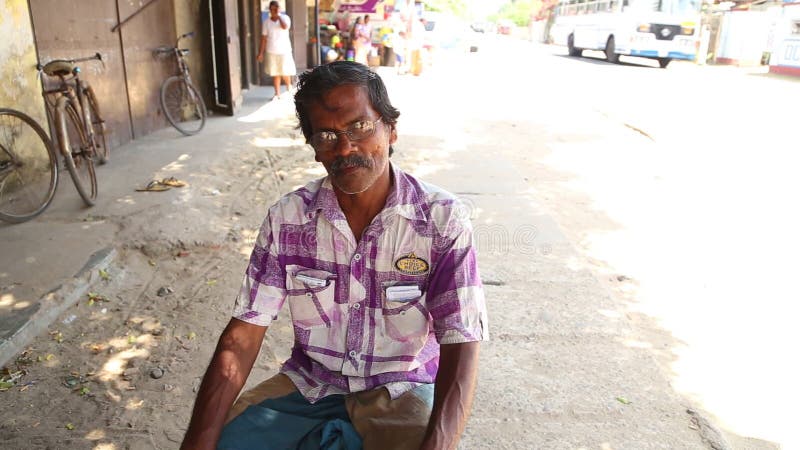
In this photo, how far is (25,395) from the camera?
8.81 ft

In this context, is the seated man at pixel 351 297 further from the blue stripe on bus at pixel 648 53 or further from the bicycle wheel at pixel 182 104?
the blue stripe on bus at pixel 648 53

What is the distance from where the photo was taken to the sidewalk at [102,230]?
10.9 feet

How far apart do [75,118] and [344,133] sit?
4.45 m

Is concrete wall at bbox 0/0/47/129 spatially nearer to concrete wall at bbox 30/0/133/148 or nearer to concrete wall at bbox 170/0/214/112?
concrete wall at bbox 30/0/133/148

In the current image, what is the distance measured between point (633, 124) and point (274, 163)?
5364mm

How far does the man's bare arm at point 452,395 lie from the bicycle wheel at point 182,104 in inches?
267

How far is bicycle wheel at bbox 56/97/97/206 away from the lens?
462 centimetres

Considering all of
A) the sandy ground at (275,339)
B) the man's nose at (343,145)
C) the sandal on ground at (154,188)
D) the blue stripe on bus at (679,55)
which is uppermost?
the man's nose at (343,145)

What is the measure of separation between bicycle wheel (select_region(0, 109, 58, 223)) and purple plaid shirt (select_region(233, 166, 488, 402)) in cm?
349

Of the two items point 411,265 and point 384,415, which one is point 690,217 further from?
point 384,415

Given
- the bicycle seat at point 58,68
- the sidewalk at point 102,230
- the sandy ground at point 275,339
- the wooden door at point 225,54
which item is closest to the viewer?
the sandy ground at point 275,339

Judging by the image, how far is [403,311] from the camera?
169 centimetres

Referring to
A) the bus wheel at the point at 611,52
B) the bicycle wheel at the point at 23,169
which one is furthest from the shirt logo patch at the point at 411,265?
the bus wheel at the point at 611,52

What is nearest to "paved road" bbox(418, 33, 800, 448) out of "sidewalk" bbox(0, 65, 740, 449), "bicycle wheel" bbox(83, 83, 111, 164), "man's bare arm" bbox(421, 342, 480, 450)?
"sidewalk" bbox(0, 65, 740, 449)
